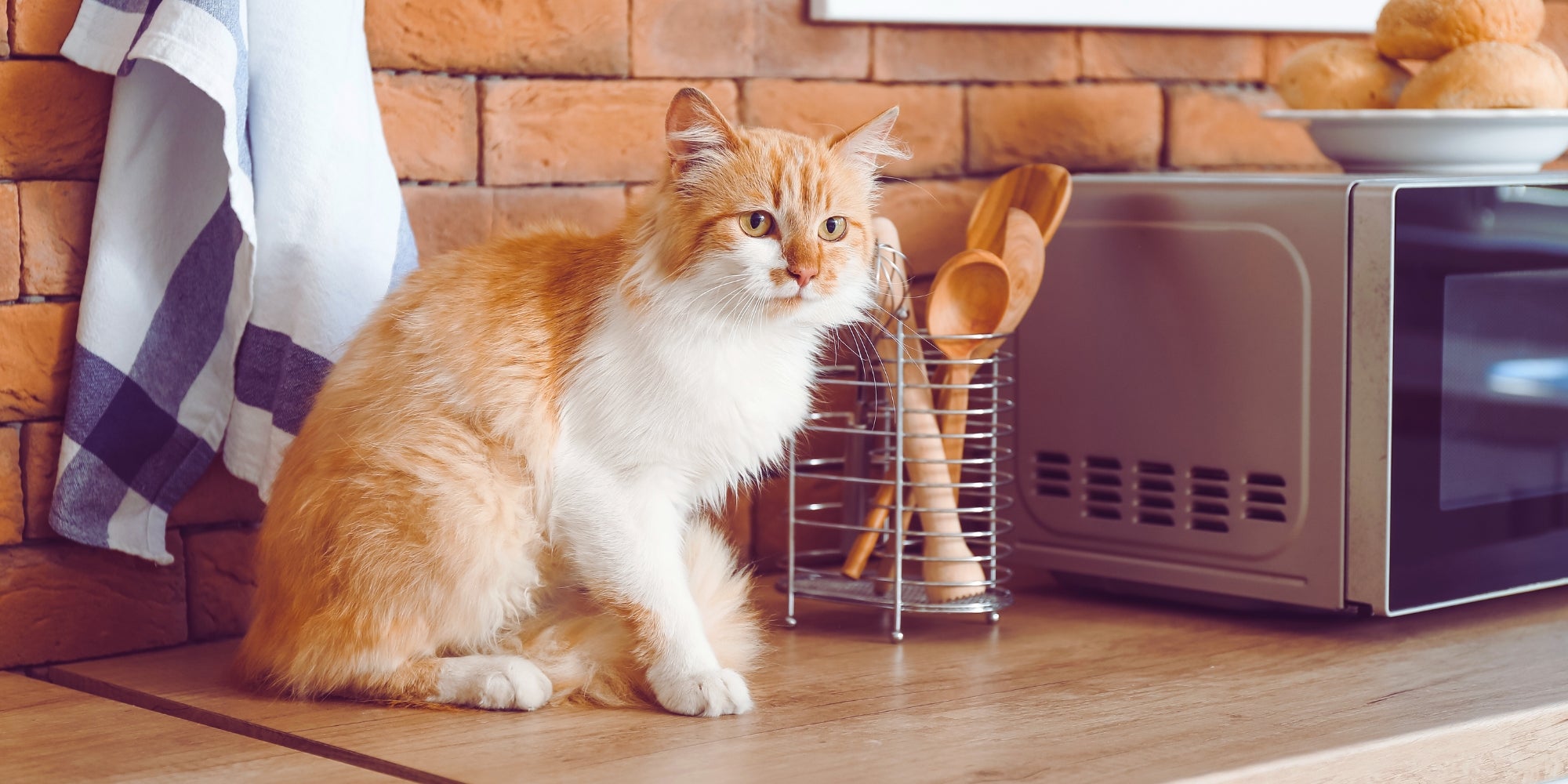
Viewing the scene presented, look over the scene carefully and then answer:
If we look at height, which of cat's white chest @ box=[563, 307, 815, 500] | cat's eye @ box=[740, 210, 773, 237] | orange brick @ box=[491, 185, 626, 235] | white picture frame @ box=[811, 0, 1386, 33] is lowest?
cat's white chest @ box=[563, 307, 815, 500]

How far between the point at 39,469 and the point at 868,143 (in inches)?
25.5

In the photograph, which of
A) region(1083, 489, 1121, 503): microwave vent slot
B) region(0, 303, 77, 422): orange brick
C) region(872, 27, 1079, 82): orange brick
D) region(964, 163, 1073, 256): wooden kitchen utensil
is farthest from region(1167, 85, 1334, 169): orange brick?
region(0, 303, 77, 422): orange brick

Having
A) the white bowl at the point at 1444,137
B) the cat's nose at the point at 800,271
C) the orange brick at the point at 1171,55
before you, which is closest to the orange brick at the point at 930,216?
the orange brick at the point at 1171,55

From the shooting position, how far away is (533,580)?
1.04 meters

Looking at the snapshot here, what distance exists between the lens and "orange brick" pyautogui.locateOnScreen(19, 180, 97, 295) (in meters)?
1.13

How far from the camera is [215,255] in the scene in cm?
117

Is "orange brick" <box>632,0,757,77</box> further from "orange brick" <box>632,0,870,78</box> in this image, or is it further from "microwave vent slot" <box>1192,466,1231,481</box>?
"microwave vent slot" <box>1192,466,1231,481</box>

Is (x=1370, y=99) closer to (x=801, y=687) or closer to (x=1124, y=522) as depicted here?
(x=1124, y=522)

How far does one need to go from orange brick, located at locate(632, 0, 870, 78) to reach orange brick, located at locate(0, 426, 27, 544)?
59cm

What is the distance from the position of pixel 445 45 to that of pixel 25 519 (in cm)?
49

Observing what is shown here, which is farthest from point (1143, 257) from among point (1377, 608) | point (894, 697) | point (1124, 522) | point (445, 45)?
point (445, 45)

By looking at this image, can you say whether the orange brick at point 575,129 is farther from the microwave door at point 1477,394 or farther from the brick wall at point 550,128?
the microwave door at point 1477,394

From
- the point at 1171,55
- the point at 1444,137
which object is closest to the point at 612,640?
the point at 1444,137

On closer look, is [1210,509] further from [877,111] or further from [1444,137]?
[877,111]
